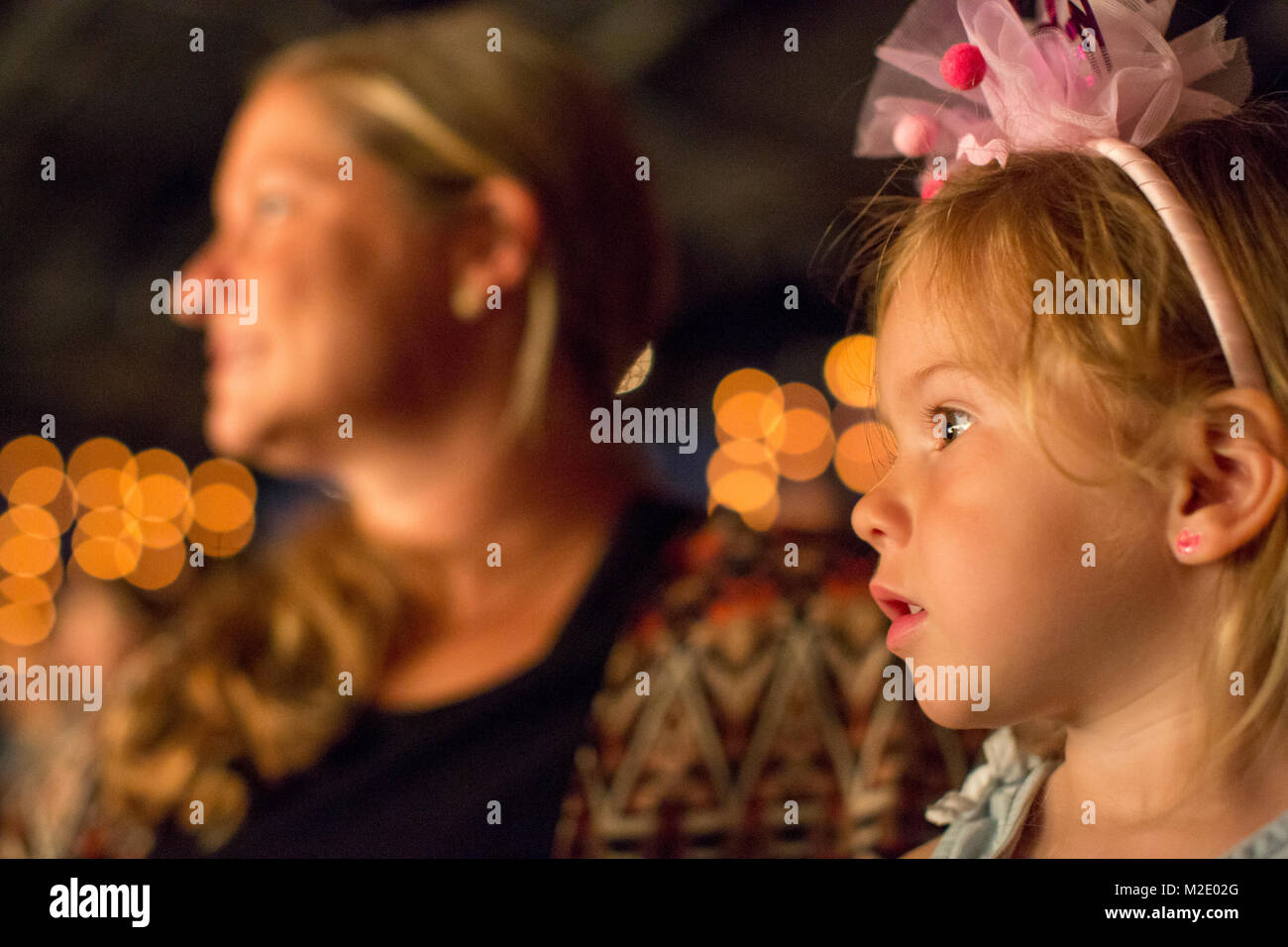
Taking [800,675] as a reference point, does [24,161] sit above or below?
above

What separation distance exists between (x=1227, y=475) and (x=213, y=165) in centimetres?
172

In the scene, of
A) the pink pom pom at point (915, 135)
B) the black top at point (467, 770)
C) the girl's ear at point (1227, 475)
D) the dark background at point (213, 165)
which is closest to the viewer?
the girl's ear at point (1227, 475)

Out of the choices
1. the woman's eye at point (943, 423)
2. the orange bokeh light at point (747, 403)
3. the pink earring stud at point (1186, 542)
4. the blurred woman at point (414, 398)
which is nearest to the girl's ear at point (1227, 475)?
the pink earring stud at point (1186, 542)

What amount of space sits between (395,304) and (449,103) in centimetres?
22

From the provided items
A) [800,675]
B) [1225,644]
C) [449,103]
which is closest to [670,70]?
[449,103]

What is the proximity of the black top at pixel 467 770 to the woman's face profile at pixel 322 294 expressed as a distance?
279mm

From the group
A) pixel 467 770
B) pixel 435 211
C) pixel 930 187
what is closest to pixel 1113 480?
pixel 930 187

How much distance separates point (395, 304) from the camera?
3.55 ft

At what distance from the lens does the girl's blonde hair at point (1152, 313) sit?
0.56m

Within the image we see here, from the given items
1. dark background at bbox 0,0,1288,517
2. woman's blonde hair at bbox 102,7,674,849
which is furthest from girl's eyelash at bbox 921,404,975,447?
dark background at bbox 0,0,1288,517

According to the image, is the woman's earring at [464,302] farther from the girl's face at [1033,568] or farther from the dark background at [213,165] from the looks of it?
the girl's face at [1033,568]

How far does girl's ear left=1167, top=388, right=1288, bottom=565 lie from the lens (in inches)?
21.5

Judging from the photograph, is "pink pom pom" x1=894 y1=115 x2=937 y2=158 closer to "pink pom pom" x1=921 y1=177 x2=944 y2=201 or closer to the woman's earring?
"pink pom pom" x1=921 y1=177 x2=944 y2=201

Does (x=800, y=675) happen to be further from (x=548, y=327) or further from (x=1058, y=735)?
(x=548, y=327)
